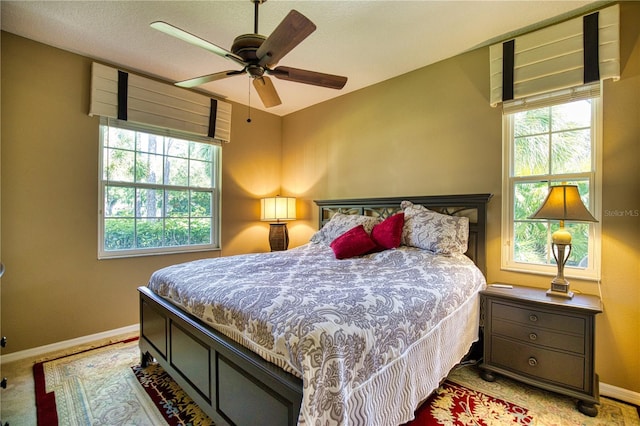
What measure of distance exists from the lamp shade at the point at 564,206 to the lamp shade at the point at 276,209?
2.84m

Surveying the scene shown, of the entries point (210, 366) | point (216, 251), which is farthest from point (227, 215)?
point (210, 366)

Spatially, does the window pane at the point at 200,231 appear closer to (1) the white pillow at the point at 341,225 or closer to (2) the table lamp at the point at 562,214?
(1) the white pillow at the point at 341,225

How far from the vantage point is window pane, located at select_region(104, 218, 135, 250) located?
3104 millimetres

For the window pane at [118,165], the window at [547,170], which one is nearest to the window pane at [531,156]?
the window at [547,170]

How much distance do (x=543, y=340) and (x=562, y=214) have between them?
869 mm

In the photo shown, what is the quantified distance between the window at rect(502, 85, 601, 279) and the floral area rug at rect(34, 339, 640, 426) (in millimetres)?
937

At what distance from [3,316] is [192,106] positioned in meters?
2.67

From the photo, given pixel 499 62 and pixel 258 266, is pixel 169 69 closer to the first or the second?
pixel 258 266

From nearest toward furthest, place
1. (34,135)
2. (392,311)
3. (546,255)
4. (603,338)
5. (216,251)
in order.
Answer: (392,311) < (603,338) < (546,255) < (34,135) < (216,251)

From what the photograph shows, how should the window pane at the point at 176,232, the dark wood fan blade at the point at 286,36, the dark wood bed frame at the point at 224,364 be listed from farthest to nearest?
the window pane at the point at 176,232
the dark wood fan blade at the point at 286,36
the dark wood bed frame at the point at 224,364

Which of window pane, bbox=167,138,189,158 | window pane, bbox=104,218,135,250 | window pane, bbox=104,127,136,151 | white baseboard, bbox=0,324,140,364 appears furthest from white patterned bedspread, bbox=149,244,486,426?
window pane, bbox=167,138,189,158

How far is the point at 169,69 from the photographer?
3.20 metres

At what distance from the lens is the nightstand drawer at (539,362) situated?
6.36 feet

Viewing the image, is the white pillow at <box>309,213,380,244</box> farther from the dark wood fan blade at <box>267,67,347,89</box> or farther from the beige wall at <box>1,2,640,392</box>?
the dark wood fan blade at <box>267,67,347,89</box>
